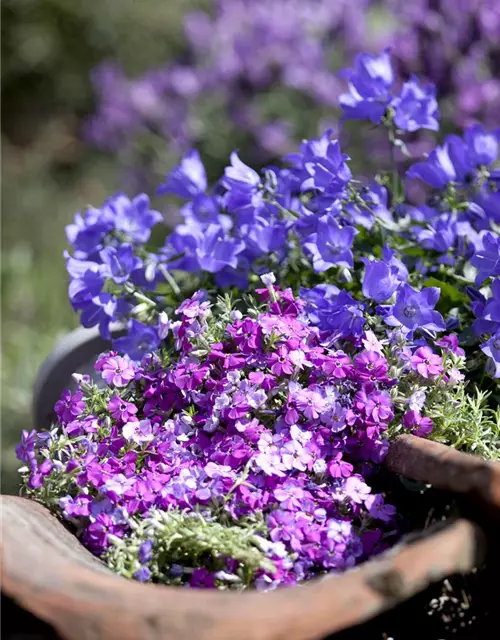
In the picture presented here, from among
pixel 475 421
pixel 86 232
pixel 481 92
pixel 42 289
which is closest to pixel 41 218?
pixel 42 289

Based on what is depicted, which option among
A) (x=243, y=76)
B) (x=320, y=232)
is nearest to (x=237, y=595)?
(x=320, y=232)

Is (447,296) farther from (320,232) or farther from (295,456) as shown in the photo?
(295,456)

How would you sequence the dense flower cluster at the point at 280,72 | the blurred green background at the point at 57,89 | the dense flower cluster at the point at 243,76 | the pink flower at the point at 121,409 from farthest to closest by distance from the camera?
the blurred green background at the point at 57,89 < the dense flower cluster at the point at 243,76 < the dense flower cluster at the point at 280,72 < the pink flower at the point at 121,409

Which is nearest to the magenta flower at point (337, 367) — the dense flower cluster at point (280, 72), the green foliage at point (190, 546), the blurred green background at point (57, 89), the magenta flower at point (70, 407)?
the green foliage at point (190, 546)

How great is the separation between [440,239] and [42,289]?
230cm

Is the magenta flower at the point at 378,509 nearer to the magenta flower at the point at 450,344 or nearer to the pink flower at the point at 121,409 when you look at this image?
the magenta flower at the point at 450,344

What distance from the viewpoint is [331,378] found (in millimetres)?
1189

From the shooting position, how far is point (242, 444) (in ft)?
3.71

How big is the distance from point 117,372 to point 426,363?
1.54 feet

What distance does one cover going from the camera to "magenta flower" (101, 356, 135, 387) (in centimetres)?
125

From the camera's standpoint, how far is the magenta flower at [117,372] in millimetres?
1251

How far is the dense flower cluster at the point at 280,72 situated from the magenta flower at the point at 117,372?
6.22ft

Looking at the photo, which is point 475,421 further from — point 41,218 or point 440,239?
point 41,218

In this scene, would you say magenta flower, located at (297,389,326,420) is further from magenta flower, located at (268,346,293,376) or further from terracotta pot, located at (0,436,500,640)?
terracotta pot, located at (0,436,500,640)
